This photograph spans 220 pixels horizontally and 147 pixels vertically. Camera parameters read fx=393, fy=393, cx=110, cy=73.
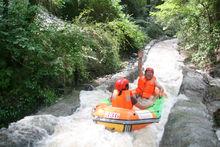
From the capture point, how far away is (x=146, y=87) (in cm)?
977

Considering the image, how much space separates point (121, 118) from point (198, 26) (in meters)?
10.9

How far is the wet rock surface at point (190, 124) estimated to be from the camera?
711 centimetres

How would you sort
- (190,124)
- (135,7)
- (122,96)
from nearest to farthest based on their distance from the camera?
(190,124)
(122,96)
(135,7)

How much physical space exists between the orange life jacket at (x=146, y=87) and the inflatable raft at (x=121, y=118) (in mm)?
1289

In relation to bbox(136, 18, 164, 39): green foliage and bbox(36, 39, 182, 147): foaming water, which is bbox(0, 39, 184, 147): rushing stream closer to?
bbox(36, 39, 182, 147): foaming water

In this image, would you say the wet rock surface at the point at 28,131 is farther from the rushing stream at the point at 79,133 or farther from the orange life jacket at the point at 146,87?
the orange life jacket at the point at 146,87

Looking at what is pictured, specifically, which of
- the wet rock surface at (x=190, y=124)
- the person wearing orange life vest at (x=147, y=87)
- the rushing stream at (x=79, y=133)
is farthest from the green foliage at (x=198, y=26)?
the rushing stream at (x=79, y=133)

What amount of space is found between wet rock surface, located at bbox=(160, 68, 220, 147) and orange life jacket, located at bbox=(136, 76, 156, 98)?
2.36ft

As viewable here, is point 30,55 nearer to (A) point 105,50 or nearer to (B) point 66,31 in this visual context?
(B) point 66,31

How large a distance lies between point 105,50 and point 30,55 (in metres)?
4.26

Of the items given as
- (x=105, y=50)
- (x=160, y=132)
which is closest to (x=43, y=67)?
(x=160, y=132)

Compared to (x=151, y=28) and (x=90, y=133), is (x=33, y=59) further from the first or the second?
(x=151, y=28)

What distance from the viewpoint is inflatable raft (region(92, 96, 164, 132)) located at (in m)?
7.99

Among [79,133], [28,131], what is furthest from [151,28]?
[28,131]
